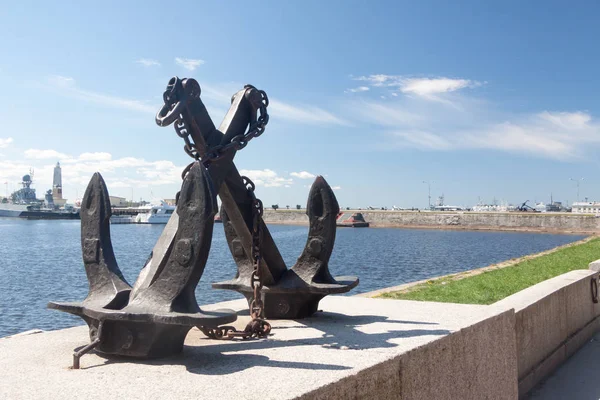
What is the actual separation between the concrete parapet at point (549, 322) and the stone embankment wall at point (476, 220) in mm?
60424

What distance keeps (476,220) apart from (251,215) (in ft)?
241

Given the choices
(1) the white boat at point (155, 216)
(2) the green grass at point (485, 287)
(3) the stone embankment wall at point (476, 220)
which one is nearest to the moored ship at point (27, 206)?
(1) the white boat at point (155, 216)

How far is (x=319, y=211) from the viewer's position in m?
4.70

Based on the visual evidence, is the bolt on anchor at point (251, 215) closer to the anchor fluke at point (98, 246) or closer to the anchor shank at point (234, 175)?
the anchor shank at point (234, 175)

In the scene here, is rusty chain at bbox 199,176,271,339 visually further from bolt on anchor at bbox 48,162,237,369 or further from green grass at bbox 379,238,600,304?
green grass at bbox 379,238,600,304

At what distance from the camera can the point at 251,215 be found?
171 inches

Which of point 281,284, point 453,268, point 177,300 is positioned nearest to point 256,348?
point 177,300

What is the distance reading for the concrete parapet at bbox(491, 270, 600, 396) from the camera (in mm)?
5074

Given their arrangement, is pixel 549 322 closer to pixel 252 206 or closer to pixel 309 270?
pixel 309 270

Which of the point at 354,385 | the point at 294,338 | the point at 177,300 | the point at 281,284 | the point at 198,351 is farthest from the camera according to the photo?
the point at 281,284

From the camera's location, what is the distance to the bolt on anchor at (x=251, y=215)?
3.95m

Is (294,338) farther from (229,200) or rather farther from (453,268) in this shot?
(453,268)

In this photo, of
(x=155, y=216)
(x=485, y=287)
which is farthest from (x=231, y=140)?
(x=155, y=216)

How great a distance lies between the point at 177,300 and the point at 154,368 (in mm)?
354
